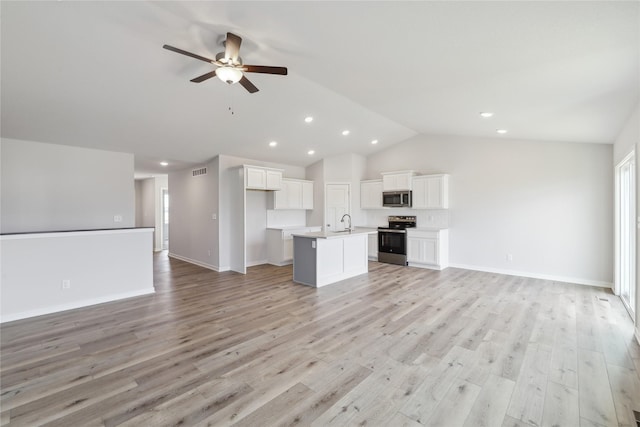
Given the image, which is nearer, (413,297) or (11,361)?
(11,361)

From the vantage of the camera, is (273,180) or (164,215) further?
(164,215)

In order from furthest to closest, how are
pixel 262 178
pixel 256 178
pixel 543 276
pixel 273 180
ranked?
1. pixel 273 180
2. pixel 262 178
3. pixel 256 178
4. pixel 543 276

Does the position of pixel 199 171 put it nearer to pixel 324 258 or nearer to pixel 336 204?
pixel 336 204

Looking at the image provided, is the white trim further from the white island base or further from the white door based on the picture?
the white door

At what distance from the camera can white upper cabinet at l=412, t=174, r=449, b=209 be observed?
6.46 meters

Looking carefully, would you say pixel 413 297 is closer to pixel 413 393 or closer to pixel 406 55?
pixel 413 393

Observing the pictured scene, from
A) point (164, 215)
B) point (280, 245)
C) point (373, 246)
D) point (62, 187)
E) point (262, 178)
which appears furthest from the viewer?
point (164, 215)

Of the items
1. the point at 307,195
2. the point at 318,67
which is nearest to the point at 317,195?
the point at 307,195

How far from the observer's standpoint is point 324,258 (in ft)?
16.8

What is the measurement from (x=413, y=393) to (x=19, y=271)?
4768 mm

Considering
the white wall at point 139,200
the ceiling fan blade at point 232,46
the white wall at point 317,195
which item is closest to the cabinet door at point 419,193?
Result: the white wall at point 317,195

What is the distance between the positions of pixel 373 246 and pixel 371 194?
1377mm

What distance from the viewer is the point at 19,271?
3.64 meters

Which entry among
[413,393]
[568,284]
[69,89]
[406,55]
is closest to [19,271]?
[69,89]
